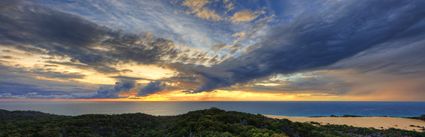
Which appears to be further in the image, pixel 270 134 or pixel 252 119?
pixel 252 119

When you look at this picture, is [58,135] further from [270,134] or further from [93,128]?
[270,134]

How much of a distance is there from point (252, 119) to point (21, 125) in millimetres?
36758

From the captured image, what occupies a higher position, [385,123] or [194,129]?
[194,129]

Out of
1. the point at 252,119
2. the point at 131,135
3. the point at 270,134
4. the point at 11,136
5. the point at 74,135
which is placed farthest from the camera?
the point at 252,119

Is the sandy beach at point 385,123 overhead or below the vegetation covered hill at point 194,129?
below

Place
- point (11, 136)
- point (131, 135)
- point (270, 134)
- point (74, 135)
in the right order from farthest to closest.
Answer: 1. point (131, 135)
2. point (74, 135)
3. point (11, 136)
4. point (270, 134)

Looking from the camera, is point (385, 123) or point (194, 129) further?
point (385, 123)

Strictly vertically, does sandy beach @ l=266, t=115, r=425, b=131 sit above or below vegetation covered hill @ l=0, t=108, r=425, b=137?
below

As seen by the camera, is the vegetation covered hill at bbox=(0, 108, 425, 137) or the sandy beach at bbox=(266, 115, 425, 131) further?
the sandy beach at bbox=(266, 115, 425, 131)

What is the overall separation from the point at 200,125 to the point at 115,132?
14.5 meters

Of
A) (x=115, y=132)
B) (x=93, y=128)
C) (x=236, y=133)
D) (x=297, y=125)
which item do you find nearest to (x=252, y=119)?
(x=297, y=125)

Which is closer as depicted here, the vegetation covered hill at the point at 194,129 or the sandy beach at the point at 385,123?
the vegetation covered hill at the point at 194,129

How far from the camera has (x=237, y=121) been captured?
121 ft

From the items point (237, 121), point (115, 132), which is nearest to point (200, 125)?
point (237, 121)
